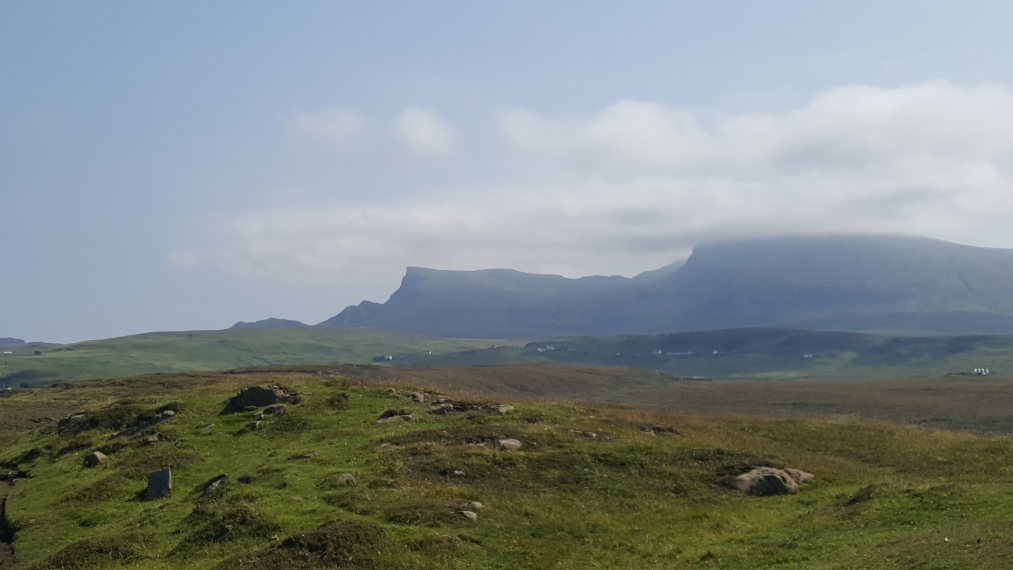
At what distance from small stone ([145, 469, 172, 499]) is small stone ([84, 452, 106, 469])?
8.23 metres

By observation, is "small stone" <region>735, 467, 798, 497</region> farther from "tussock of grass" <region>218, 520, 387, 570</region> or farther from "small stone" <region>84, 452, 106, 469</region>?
"small stone" <region>84, 452, 106, 469</region>

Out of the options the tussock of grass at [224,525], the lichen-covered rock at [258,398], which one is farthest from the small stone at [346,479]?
the lichen-covered rock at [258,398]

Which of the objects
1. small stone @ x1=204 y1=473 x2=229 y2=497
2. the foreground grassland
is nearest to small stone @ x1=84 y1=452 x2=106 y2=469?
the foreground grassland

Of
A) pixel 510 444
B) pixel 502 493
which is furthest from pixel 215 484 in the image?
pixel 510 444

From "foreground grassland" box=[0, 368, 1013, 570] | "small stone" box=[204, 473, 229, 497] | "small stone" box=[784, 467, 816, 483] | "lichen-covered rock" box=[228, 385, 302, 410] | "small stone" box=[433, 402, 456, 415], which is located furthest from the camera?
"lichen-covered rock" box=[228, 385, 302, 410]

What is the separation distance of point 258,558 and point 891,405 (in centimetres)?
11846

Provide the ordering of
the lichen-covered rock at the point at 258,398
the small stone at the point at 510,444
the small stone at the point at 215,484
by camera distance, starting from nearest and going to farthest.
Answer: the small stone at the point at 215,484 → the small stone at the point at 510,444 → the lichen-covered rock at the point at 258,398

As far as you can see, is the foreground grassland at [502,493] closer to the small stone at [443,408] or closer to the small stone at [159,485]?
the small stone at [159,485]

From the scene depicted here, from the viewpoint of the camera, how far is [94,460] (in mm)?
47656

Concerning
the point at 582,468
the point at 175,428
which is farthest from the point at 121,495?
the point at 582,468

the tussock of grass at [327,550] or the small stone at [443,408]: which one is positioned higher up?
the small stone at [443,408]

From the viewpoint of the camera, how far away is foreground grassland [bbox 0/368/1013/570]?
1112 inches

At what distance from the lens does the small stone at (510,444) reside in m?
42.3

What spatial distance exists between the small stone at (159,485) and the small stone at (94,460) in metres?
8.23
